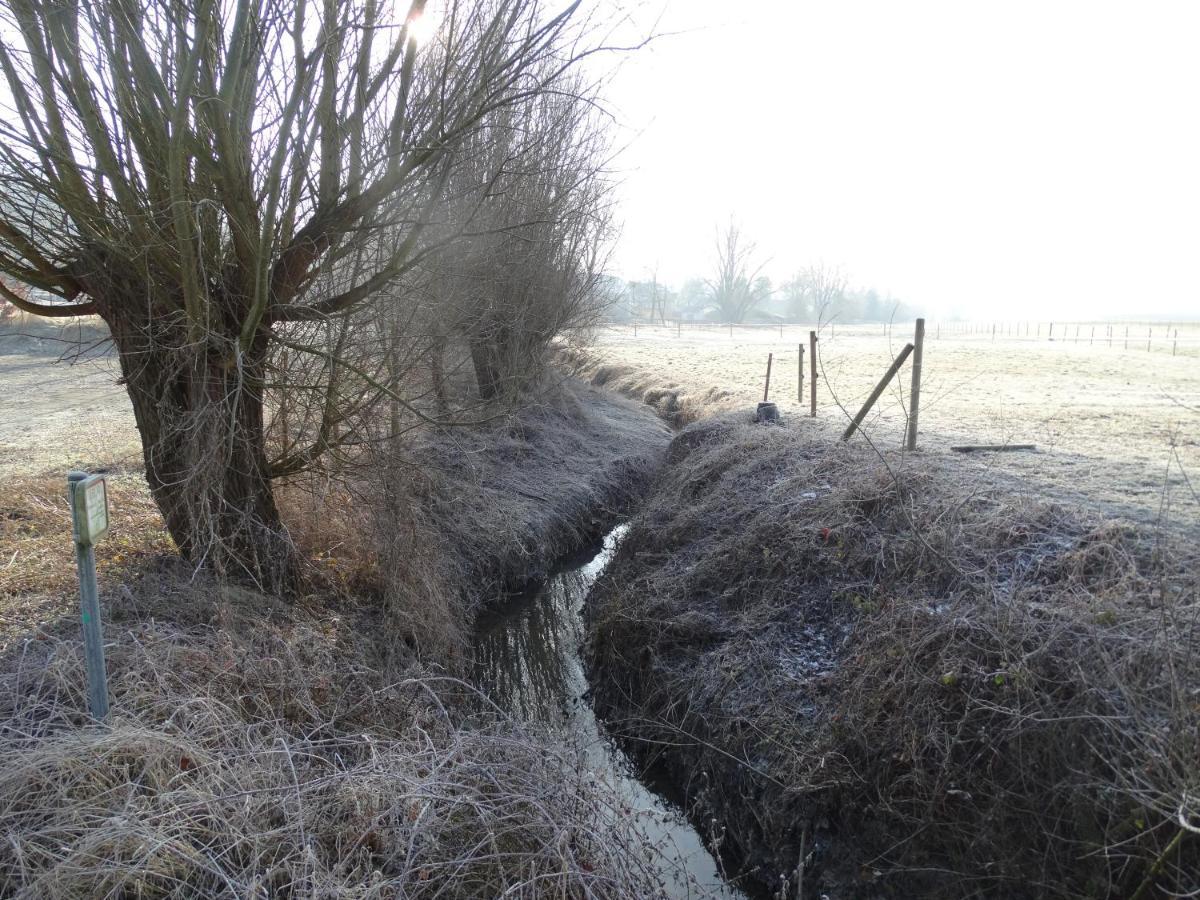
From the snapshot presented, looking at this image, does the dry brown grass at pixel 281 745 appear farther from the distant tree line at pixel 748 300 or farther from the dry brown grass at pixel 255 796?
the distant tree line at pixel 748 300

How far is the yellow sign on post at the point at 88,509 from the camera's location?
3180 mm

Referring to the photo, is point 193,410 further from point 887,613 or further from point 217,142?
point 887,613

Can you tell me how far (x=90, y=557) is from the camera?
3.22m

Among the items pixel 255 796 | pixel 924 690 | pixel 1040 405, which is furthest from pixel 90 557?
pixel 1040 405

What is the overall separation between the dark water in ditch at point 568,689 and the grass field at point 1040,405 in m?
3.52

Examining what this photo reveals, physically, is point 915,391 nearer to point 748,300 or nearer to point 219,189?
point 219,189

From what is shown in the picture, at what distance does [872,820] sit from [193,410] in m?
5.40

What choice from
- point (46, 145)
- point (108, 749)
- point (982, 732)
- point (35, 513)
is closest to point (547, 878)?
point (108, 749)

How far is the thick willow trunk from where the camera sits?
5.48 m

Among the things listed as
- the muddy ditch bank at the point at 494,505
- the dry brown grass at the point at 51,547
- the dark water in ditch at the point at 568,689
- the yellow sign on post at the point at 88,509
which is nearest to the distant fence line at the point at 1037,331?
the muddy ditch bank at the point at 494,505

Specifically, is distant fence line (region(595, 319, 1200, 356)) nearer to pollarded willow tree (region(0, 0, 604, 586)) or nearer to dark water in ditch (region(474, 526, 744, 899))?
dark water in ditch (region(474, 526, 744, 899))

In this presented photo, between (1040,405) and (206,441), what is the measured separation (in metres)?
12.5

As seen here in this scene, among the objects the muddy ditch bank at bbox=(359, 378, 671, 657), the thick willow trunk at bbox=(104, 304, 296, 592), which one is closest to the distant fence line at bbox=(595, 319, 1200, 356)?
the muddy ditch bank at bbox=(359, 378, 671, 657)

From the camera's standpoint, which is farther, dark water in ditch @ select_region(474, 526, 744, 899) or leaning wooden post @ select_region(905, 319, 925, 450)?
leaning wooden post @ select_region(905, 319, 925, 450)
